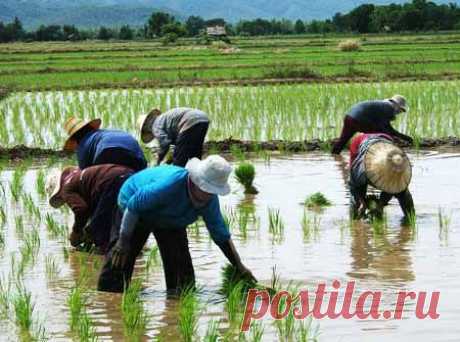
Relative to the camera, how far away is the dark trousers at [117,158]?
6047 millimetres

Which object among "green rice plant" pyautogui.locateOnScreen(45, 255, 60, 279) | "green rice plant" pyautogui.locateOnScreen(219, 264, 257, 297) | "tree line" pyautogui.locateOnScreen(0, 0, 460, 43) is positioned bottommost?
"tree line" pyautogui.locateOnScreen(0, 0, 460, 43)

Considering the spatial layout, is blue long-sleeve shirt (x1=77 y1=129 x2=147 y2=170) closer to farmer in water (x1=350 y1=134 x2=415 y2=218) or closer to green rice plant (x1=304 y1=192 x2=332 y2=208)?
farmer in water (x1=350 y1=134 x2=415 y2=218)

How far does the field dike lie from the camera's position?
34.2ft

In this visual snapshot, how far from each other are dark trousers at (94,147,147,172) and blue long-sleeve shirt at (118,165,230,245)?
1.30 m

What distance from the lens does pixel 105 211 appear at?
5547 mm

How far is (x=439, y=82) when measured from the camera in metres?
18.3

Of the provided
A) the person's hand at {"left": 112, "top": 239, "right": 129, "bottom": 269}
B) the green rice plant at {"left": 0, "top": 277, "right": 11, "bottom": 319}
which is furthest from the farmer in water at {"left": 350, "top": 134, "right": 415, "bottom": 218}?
the green rice plant at {"left": 0, "top": 277, "right": 11, "bottom": 319}

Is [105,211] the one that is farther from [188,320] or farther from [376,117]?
[376,117]

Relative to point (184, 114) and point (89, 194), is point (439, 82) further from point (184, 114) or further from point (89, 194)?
point (89, 194)

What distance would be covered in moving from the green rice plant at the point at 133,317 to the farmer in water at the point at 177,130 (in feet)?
9.94

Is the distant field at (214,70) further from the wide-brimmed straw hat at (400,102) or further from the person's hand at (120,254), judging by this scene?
the person's hand at (120,254)

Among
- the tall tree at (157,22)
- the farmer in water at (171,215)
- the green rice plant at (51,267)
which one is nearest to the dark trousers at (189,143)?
the green rice plant at (51,267)

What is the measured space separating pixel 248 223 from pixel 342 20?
58.6 meters

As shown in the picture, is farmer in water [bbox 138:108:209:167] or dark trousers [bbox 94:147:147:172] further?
farmer in water [bbox 138:108:209:167]
